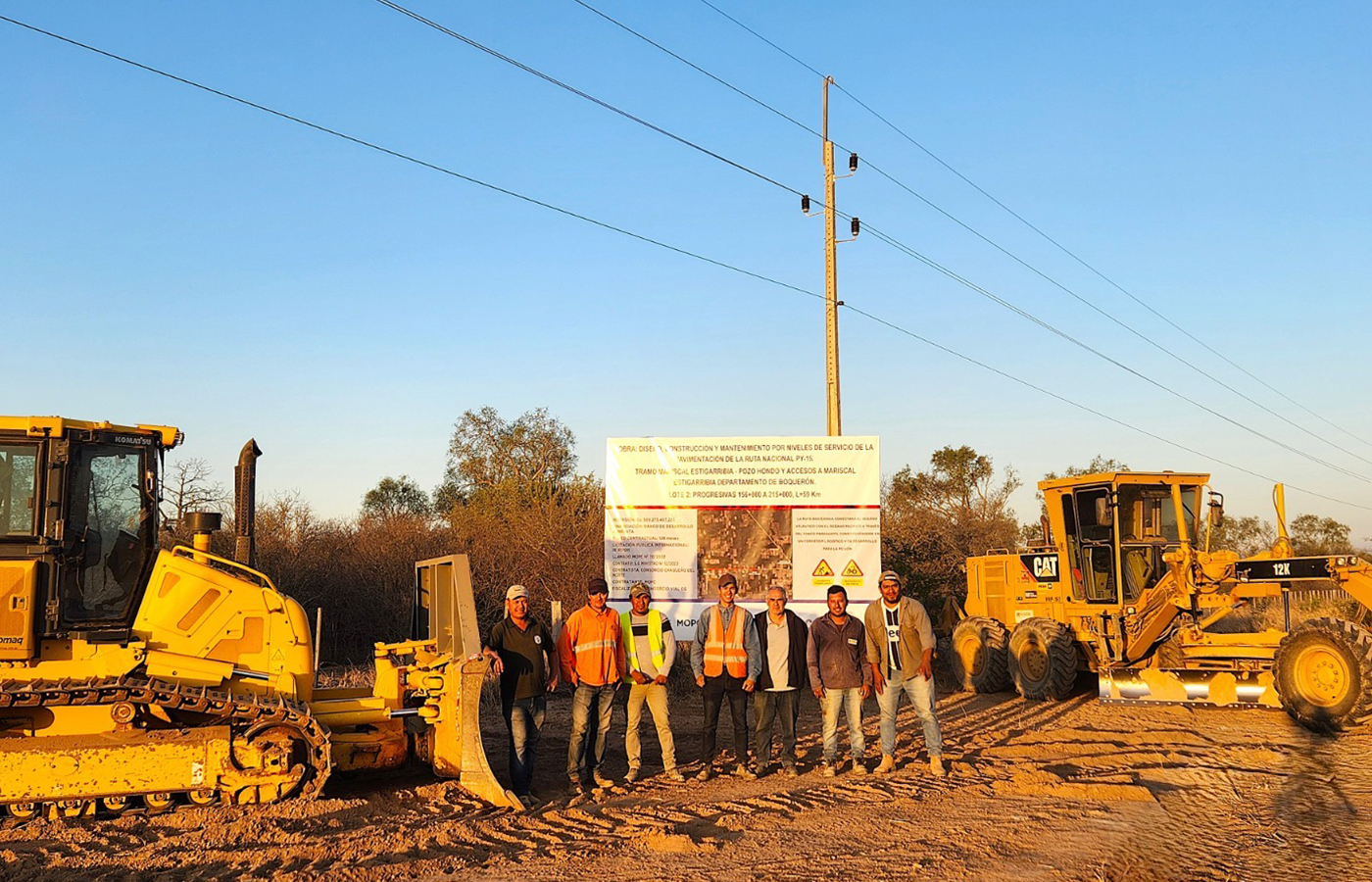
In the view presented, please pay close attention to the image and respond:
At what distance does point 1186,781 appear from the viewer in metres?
9.85

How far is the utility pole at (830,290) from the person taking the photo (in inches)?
666

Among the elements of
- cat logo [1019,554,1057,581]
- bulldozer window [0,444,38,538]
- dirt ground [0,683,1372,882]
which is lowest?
dirt ground [0,683,1372,882]

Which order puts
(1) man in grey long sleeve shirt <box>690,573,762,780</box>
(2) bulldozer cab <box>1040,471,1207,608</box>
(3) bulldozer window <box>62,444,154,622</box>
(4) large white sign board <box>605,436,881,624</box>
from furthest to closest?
(2) bulldozer cab <box>1040,471,1207,608</box>
(4) large white sign board <box>605,436,881,624</box>
(1) man in grey long sleeve shirt <box>690,573,762,780</box>
(3) bulldozer window <box>62,444,154,622</box>

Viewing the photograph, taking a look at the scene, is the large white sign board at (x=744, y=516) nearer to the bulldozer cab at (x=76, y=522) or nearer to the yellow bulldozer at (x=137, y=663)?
the yellow bulldozer at (x=137, y=663)

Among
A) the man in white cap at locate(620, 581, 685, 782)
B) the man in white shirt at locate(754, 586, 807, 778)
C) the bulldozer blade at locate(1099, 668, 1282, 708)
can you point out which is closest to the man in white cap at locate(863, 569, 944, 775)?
the man in white shirt at locate(754, 586, 807, 778)

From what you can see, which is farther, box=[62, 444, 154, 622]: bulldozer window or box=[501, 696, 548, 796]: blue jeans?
box=[501, 696, 548, 796]: blue jeans

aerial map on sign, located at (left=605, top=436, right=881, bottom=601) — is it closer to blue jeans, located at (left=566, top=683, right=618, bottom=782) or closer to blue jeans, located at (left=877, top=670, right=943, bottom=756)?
blue jeans, located at (left=877, top=670, right=943, bottom=756)

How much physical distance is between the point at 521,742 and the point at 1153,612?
8.75 metres

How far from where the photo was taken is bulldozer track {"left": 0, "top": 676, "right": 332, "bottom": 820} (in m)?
8.50

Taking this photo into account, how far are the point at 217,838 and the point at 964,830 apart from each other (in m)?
5.02

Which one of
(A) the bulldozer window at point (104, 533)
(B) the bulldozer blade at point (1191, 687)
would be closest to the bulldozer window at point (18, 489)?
(A) the bulldozer window at point (104, 533)

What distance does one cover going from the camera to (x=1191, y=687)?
546 inches

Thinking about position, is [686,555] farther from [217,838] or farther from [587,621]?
[217,838]

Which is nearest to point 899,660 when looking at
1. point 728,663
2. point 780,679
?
point 780,679
